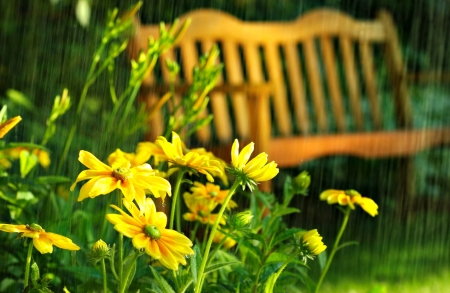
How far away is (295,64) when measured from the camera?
361 cm

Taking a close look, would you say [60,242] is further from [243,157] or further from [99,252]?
[243,157]

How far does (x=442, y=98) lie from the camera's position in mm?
4348

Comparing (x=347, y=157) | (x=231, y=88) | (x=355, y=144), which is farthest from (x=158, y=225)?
(x=347, y=157)

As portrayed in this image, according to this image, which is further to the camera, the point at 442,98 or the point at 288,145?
the point at 442,98

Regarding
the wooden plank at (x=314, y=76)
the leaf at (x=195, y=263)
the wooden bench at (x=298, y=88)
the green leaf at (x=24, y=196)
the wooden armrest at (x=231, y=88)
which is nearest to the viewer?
the leaf at (x=195, y=263)

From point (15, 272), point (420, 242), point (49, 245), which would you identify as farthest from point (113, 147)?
point (420, 242)

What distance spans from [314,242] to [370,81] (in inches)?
119

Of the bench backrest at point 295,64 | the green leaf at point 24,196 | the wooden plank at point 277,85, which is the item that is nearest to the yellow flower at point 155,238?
the green leaf at point 24,196

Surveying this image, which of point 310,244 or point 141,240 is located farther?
point 310,244

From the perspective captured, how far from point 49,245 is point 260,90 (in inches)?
72.5

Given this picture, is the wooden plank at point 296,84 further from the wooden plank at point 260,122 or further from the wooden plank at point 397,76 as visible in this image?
the wooden plank at point 260,122

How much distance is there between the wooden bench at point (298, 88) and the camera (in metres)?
2.88

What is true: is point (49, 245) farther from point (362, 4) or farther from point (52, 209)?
point (362, 4)

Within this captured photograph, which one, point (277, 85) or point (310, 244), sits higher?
point (310, 244)
